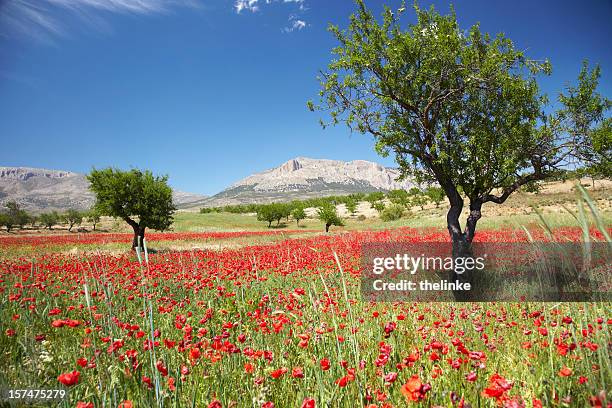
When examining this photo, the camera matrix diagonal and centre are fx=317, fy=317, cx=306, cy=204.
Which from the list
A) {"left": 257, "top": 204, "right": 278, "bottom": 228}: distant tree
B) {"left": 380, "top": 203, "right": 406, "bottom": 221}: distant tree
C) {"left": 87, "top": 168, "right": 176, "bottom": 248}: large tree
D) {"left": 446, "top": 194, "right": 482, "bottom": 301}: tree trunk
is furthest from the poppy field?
{"left": 257, "top": 204, "right": 278, "bottom": 228}: distant tree

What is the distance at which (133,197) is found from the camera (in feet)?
85.5

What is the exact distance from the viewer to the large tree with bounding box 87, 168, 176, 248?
82.5 feet

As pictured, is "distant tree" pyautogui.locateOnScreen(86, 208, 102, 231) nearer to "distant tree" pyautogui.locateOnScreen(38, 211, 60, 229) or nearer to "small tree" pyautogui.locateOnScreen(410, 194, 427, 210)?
"distant tree" pyautogui.locateOnScreen(38, 211, 60, 229)

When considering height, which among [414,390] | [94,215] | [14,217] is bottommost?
[414,390]

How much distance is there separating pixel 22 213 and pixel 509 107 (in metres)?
104

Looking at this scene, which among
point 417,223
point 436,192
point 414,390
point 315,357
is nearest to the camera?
point 414,390

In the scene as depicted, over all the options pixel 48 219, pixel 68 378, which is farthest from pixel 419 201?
pixel 48 219

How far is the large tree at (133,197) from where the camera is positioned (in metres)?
25.2

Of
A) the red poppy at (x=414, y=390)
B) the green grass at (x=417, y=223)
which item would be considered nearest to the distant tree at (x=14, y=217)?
the green grass at (x=417, y=223)

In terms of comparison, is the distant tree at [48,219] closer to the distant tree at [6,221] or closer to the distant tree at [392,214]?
the distant tree at [6,221]

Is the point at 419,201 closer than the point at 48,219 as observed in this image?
Yes

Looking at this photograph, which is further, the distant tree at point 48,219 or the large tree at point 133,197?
the distant tree at point 48,219

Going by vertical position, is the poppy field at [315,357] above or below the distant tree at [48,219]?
below

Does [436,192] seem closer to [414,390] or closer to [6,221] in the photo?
[414,390]
